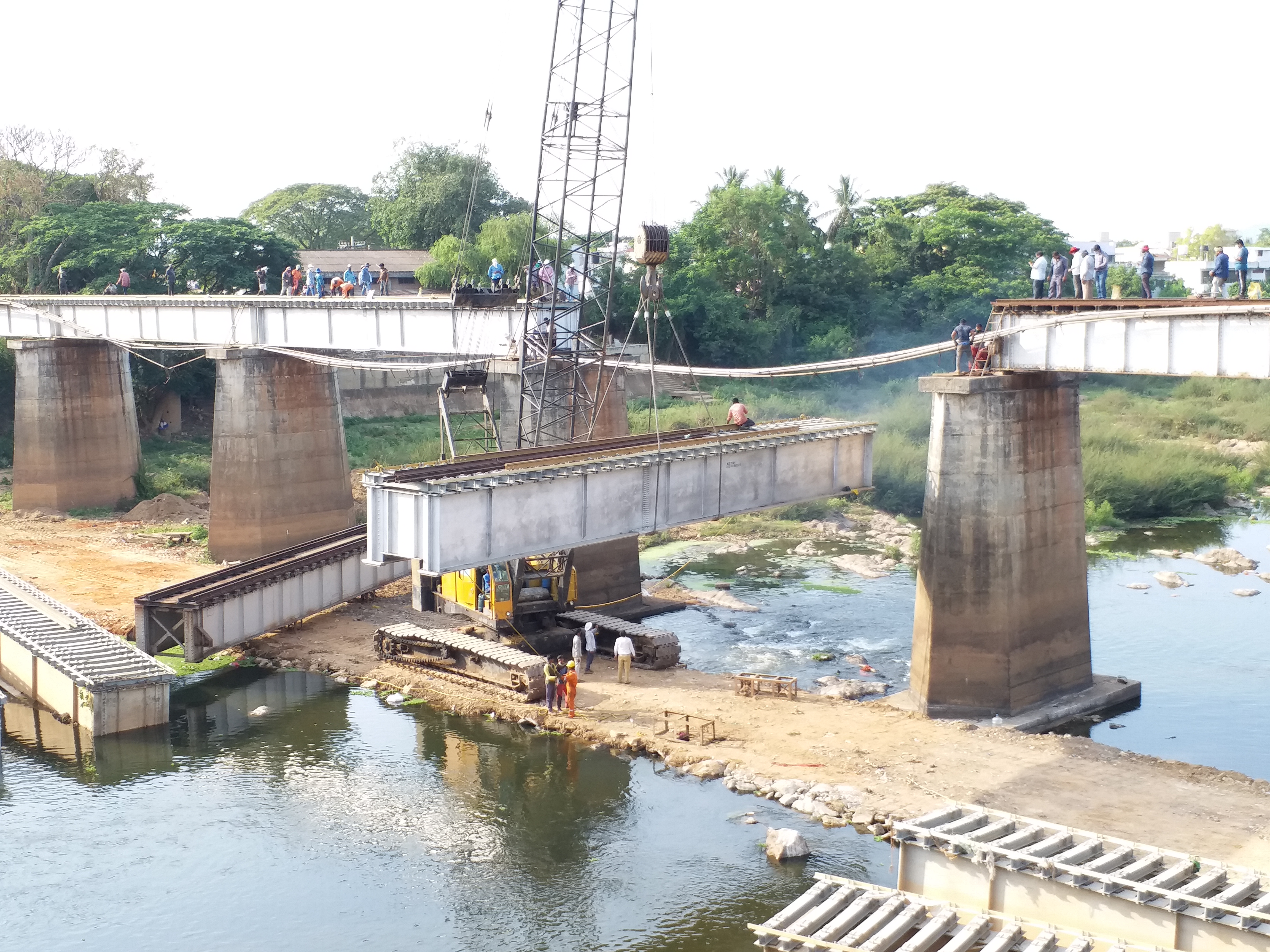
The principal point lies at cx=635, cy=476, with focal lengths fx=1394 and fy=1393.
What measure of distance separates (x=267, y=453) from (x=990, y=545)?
24.6 metres

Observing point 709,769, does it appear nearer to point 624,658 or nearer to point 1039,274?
point 624,658

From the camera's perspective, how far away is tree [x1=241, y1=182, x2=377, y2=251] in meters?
107

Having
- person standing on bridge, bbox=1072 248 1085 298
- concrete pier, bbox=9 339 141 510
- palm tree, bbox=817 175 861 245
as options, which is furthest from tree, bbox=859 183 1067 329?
person standing on bridge, bbox=1072 248 1085 298

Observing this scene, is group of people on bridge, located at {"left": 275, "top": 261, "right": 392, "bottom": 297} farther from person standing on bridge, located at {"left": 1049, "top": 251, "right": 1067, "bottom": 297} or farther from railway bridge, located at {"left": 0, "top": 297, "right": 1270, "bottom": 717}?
person standing on bridge, located at {"left": 1049, "top": 251, "right": 1067, "bottom": 297}

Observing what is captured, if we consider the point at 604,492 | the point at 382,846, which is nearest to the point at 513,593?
the point at 604,492

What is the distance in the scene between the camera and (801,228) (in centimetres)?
8756

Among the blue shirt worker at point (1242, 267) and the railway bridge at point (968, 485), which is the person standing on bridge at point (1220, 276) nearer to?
the blue shirt worker at point (1242, 267)

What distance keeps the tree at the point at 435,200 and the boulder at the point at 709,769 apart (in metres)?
67.0

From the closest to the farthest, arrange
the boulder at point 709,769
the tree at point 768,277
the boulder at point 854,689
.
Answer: the boulder at point 709,769, the boulder at point 854,689, the tree at point 768,277

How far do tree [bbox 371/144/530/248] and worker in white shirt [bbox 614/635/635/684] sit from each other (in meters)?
61.4

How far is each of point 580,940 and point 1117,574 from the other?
2841 cm

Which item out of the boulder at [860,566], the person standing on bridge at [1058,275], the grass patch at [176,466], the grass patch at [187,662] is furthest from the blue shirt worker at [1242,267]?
the grass patch at [176,466]

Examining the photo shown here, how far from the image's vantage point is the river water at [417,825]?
1998cm

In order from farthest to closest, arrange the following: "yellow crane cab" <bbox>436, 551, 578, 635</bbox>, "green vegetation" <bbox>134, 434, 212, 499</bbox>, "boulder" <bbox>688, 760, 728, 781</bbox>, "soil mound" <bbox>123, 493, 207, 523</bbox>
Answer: "green vegetation" <bbox>134, 434, 212, 499</bbox> → "soil mound" <bbox>123, 493, 207, 523</bbox> → "yellow crane cab" <bbox>436, 551, 578, 635</bbox> → "boulder" <bbox>688, 760, 728, 781</bbox>
